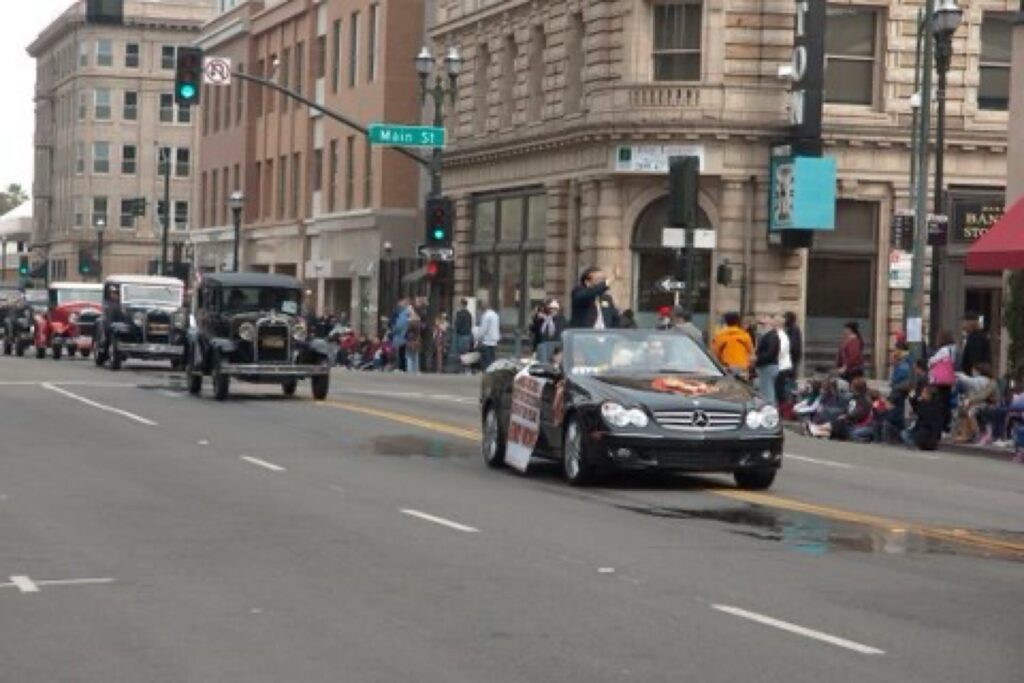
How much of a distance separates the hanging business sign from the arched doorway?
324 centimetres

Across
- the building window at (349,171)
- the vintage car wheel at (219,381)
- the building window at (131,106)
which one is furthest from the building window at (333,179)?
the building window at (131,106)

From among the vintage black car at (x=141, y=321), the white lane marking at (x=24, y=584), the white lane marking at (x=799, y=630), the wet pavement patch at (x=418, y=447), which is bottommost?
the wet pavement patch at (x=418, y=447)

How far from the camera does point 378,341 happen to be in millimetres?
58250

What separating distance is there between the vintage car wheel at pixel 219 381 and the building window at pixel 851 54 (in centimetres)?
2061

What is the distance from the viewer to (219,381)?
33625 millimetres

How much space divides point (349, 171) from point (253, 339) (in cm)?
3935

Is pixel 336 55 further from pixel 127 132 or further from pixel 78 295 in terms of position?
pixel 127 132

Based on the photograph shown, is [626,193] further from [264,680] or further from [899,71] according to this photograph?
[264,680]

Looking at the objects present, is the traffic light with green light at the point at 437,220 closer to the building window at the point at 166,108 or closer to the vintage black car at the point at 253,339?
the vintage black car at the point at 253,339

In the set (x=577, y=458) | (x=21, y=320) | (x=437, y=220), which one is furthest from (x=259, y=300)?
(x=21, y=320)

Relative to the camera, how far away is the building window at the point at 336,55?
73.9 metres

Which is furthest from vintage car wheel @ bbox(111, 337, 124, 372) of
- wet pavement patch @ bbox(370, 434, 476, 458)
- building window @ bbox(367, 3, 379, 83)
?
building window @ bbox(367, 3, 379, 83)

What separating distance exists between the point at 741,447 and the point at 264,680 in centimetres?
1022

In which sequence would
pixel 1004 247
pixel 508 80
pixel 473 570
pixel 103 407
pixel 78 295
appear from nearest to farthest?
pixel 473 570 < pixel 103 407 < pixel 1004 247 < pixel 508 80 < pixel 78 295
